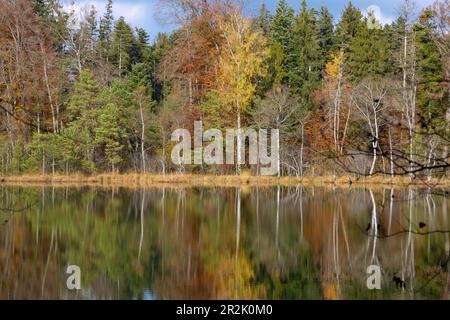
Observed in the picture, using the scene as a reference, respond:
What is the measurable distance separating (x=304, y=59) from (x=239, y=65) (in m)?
8.87

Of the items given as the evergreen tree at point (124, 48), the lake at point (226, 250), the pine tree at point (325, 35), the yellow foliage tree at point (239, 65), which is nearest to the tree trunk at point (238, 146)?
the yellow foliage tree at point (239, 65)

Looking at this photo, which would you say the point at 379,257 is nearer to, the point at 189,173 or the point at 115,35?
the point at 189,173

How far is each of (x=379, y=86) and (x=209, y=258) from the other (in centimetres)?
2108

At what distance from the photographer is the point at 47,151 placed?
2989cm

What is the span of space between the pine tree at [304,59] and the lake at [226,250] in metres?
17.2

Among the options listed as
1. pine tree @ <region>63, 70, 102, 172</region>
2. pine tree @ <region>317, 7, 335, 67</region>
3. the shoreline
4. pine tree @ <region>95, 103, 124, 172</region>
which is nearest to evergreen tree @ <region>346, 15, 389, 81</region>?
pine tree @ <region>317, 7, 335, 67</region>

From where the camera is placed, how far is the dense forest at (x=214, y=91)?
29.8 meters

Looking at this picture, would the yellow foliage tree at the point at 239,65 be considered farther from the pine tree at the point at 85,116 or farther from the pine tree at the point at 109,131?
the pine tree at the point at 85,116

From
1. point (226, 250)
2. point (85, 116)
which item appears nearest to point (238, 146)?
point (85, 116)

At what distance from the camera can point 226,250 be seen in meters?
11.9

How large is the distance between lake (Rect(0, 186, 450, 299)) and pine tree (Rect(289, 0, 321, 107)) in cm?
1721
